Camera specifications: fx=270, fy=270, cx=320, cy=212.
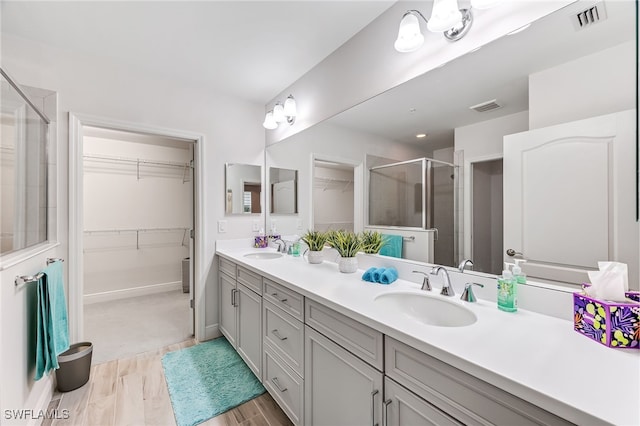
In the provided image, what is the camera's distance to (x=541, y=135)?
103 cm

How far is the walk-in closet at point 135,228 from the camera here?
3537 millimetres

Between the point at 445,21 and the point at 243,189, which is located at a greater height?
the point at 445,21

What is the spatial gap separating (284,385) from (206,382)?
0.74 m

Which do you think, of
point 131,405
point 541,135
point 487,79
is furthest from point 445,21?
point 131,405

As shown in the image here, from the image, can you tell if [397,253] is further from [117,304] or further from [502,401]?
[117,304]

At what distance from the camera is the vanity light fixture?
2357 mm

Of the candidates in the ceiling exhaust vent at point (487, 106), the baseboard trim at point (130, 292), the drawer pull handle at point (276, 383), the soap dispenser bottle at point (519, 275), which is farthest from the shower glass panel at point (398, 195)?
the baseboard trim at point (130, 292)

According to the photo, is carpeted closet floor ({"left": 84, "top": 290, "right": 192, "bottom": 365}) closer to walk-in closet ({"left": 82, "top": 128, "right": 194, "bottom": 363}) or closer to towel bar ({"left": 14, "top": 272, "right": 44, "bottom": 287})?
walk-in closet ({"left": 82, "top": 128, "right": 194, "bottom": 363})

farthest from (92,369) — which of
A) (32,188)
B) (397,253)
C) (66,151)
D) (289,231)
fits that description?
(397,253)

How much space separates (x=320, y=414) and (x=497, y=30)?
73.0 inches

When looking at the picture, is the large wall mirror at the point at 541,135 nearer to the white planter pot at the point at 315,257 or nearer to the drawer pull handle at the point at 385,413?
the drawer pull handle at the point at 385,413

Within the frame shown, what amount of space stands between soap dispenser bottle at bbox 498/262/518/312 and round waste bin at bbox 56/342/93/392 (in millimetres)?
2576

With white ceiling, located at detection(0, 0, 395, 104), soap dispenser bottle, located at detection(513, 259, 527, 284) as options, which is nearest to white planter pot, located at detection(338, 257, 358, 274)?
soap dispenser bottle, located at detection(513, 259, 527, 284)

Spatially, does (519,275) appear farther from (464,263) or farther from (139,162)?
(139,162)
